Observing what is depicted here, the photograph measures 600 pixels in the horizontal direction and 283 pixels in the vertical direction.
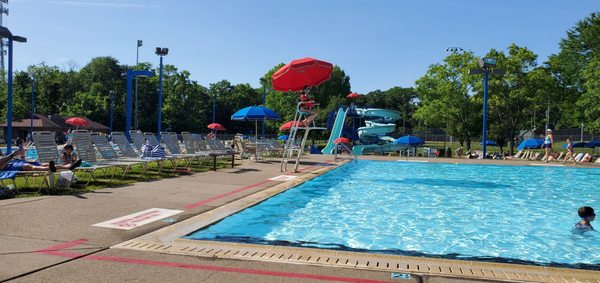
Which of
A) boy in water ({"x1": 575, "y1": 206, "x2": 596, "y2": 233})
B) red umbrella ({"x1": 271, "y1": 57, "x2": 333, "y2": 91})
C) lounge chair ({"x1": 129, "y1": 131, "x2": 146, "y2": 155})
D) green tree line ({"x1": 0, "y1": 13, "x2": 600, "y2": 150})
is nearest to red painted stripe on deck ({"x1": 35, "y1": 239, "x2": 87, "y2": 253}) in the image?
boy in water ({"x1": 575, "y1": 206, "x2": 596, "y2": 233})

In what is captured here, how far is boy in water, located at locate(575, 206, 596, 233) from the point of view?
7.14 metres

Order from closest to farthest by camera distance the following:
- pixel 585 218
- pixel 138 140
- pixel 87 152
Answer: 1. pixel 585 218
2. pixel 87 152
3. pixel 138 140

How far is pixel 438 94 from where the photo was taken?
4581cm

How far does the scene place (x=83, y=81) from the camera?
78562 mm

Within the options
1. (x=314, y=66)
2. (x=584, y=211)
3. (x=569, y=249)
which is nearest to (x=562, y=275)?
(x=569, y=249)

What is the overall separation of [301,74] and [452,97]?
3463 centimetres

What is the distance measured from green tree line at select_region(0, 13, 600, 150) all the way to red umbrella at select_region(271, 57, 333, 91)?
24.8 meters

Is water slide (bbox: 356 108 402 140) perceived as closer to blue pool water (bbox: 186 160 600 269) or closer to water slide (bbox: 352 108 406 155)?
water slide (bbox: 352 108 406 155)

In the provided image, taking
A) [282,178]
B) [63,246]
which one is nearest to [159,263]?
[63,246]

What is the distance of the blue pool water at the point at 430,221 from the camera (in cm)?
592

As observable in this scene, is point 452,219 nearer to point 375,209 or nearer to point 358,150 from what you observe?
point 375,209

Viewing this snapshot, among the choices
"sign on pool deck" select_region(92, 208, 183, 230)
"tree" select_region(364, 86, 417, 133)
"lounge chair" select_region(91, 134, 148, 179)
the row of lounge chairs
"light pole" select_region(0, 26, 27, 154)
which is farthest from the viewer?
"tree" select_region(364, 86, 417, 133)

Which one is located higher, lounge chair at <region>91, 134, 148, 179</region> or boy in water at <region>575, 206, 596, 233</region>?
lounge chair at <region>91, 134, 148, 179</region>

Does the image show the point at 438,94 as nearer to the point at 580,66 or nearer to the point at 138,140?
the point at 580,66
